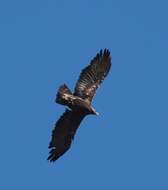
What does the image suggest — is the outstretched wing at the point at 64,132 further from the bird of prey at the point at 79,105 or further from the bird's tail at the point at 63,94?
the bird's tail at the point at 63,94

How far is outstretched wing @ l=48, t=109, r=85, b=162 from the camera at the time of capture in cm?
1925

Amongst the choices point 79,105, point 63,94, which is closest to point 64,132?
point 79,105

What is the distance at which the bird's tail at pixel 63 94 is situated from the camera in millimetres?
18375

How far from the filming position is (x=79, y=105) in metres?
19.0

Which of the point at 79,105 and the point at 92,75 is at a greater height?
the point at 92,75

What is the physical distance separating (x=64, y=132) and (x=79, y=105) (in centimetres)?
111

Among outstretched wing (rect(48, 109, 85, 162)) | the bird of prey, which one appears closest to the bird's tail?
the bird of prey

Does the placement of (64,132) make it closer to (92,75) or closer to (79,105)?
(79,105)

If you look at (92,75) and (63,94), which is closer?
(63,94)

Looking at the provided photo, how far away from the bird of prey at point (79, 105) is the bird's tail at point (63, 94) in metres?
0.27

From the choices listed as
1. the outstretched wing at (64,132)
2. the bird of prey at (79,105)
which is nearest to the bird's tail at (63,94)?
the bird of prey at (79,105)

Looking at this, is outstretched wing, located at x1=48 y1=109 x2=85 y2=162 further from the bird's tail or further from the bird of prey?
the bird's tail

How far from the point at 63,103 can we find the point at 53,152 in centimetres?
201

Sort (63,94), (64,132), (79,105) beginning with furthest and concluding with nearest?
(64,132) < (79,105) < (63,94)
